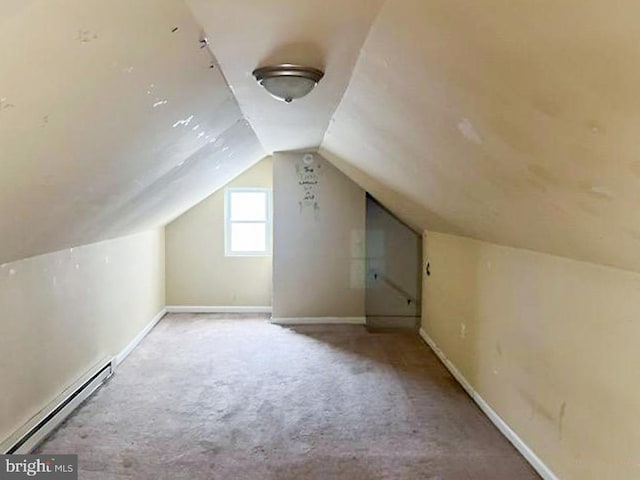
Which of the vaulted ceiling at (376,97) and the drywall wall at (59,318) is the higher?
the vaulted ceiling at (376,97)

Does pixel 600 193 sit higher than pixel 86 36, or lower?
lower

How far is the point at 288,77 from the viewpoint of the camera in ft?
7.15

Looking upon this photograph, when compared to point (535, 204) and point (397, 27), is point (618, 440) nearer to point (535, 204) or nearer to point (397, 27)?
point (535, 204)

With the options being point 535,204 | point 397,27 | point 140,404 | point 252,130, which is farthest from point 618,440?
point 252,130

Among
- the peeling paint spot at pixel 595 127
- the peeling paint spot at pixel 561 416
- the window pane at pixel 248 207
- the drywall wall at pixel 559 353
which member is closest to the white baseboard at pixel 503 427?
the drywall wall at pixel 559 353

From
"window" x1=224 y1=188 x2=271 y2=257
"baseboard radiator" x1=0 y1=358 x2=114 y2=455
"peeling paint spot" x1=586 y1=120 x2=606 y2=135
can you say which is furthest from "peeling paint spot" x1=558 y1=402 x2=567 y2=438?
"window" x1=224 y1=188 x2=271 y2=257

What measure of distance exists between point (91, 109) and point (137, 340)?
144 inches

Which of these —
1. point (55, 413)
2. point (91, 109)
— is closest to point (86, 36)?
point (91, 109)

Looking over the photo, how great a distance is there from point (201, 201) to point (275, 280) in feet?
4.33

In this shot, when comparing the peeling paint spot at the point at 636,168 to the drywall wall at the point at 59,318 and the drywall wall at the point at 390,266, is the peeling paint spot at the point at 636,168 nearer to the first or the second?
the drywall wall at the point at 59,318

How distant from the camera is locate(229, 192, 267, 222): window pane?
645 cm

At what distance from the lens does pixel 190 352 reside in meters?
4.73

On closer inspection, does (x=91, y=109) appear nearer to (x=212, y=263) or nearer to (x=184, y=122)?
(x=184, y=122)

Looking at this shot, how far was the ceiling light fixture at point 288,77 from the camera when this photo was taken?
2.14m
